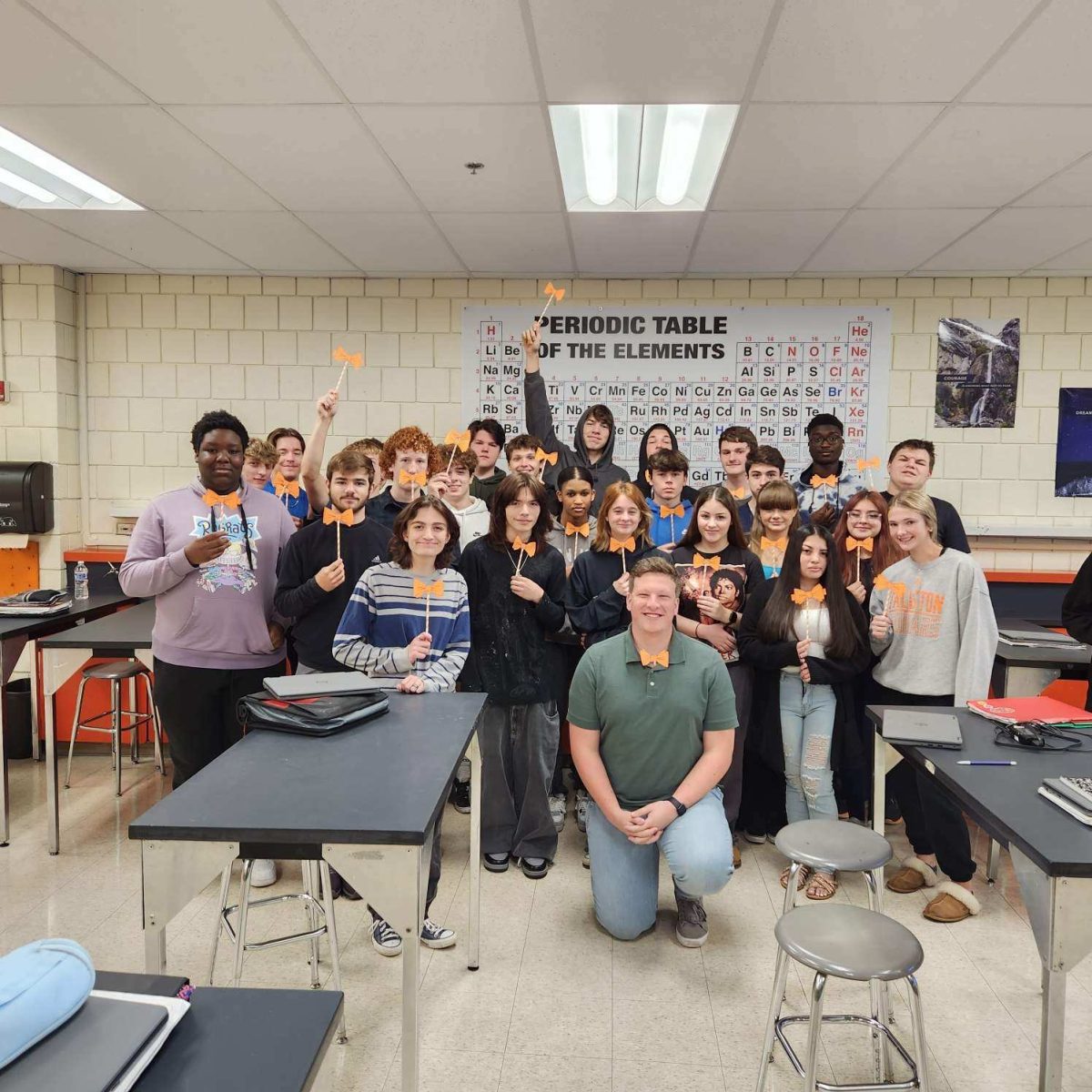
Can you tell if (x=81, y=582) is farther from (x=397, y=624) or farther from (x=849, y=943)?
(x=849, y=943)

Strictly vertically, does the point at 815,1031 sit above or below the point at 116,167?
below

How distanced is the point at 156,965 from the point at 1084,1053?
2.35 metres

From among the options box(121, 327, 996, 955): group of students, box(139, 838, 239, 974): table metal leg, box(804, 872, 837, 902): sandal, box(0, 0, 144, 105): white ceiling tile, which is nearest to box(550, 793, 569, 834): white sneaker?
box(121, 327, 996, 955): group of students

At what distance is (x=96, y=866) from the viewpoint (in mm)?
3258

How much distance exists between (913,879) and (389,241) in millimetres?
4017

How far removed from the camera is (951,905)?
2.86 metres

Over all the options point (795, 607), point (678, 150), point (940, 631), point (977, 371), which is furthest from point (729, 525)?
point (977, 371)

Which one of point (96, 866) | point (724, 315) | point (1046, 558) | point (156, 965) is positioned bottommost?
point (96, 866)

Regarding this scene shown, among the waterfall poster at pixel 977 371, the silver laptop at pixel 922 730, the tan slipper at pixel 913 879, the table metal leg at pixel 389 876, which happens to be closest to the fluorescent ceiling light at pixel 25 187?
the table metal leg at pixel 389 876

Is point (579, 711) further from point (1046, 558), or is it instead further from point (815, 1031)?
point (1046, 558)

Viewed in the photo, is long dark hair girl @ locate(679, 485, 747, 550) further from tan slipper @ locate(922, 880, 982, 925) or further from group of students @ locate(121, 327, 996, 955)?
tan slipper @ locate(922, 880, 982, 925)

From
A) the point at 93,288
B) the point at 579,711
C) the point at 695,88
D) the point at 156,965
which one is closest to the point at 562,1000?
the point at 579,711

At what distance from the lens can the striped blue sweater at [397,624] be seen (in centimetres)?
269

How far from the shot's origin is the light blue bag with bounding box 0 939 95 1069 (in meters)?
0.90
